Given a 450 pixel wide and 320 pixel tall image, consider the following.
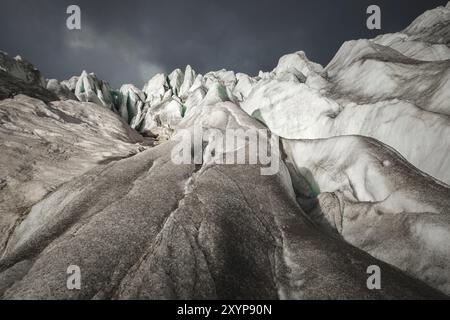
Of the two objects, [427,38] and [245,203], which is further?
[427,38]

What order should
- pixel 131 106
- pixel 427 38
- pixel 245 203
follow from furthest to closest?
pixel 131 106
pixel 427 38
pixel 245 203

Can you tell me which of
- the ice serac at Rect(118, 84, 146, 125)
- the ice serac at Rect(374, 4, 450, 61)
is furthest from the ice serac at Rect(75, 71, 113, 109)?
the ice serac at Rect(374, 4, 450, 61)

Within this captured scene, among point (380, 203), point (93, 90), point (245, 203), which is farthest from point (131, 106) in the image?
point (380, 203)

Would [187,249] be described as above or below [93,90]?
below

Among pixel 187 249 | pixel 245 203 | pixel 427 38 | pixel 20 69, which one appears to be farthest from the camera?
pixel 20 69

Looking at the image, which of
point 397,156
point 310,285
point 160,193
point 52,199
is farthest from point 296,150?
point 52,199

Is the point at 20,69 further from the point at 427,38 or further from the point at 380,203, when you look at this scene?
Result: the point at 427,38

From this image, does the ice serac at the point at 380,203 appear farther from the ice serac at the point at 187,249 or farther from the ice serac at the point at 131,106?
the ice serac at the point at 131,106

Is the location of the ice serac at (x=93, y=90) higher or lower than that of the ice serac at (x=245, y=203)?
higher

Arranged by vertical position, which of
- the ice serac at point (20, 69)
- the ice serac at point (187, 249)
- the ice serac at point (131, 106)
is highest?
the ice serac at point (20, 69)

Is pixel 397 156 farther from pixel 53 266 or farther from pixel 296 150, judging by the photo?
pixel 53 266

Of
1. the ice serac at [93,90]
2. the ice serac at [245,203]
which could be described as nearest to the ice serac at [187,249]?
the ice serac at [245,203]

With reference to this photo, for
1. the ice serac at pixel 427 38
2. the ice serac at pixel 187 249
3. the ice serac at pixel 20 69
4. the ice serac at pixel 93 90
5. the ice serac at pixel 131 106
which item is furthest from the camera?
the ice serac at pixel 131 106

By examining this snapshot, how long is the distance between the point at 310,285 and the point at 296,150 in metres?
14.2
